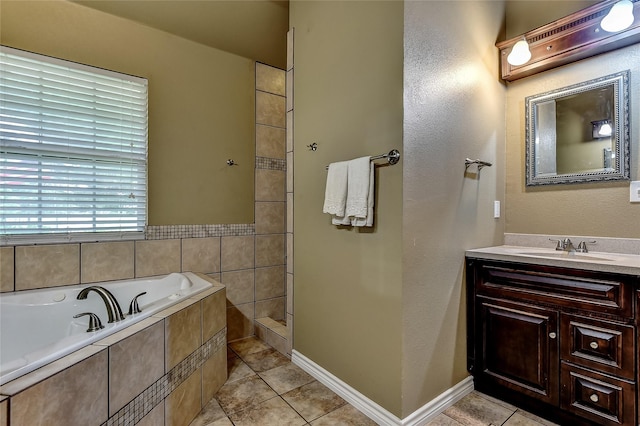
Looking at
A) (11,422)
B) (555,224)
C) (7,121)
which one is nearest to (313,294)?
(11,422)

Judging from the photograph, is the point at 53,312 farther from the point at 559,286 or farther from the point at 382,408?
the point at 559,286

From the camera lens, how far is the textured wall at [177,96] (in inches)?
77.3

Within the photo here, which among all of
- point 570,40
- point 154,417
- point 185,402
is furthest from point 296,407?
point 570,40

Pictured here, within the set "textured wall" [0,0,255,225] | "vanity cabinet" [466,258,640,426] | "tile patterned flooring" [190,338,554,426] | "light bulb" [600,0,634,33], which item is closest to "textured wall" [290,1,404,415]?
"tile patterned flooring" [190,338,554,426]

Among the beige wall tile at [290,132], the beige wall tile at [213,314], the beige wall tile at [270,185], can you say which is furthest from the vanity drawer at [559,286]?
the beige wall tile at [270,185]

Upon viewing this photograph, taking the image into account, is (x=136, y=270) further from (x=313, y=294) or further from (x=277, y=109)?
(x=277, y=109)

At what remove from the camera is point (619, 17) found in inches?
A: 62.4

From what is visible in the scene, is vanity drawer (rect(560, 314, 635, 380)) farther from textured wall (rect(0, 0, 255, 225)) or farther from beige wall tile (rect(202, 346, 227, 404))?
textured wall (rect(0, 0, 255, 225))

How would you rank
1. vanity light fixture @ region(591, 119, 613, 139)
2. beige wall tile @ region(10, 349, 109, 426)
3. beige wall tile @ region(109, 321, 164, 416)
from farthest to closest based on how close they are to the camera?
vanity light fixture @ region(591, 119, 613, 139), beige wall tile @ region(109, 321, 164, 416), beige wall tile @ region(10, 349, 109, 426)

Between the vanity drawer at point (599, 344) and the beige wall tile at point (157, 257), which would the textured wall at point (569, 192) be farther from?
the beige wall tile at point (157, 257)

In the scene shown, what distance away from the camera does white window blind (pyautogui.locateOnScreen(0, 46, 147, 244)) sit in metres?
1.85

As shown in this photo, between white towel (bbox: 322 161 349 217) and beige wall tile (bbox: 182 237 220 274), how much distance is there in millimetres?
1216

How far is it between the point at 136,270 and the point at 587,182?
9.89ft

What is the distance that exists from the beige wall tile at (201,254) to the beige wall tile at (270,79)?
1456mm
